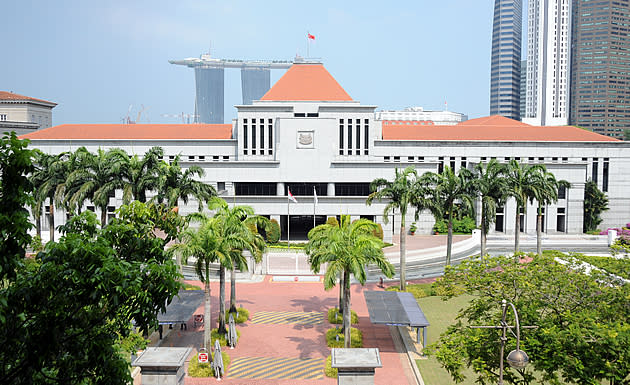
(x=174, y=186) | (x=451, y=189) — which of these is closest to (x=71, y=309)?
(x=174, y=186)

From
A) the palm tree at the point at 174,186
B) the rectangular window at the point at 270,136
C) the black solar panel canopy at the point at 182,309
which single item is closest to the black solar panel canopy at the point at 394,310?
the black solar panel canopy at the point at 182,309

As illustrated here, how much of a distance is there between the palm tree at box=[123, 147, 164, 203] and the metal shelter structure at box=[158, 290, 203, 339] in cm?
887

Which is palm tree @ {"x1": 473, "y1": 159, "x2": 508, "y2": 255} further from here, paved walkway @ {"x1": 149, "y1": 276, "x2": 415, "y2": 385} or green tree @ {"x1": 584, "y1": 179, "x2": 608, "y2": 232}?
green tree @ {"x1": 584, "y1": 179, "x2": 608, "y2": 232}

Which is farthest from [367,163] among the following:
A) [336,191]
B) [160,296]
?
[160,296]

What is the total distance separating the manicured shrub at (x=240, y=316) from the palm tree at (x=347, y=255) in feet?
23.2

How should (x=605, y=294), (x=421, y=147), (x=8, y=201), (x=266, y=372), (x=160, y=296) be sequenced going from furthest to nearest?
(x=421, y=147)
(x=266, y=372)
(x=605, y=294)
(x=160, y=296)
(x=8, y=201)

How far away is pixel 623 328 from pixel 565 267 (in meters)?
5.08

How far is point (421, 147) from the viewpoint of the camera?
61.8m

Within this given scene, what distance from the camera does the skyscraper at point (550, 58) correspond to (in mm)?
167250

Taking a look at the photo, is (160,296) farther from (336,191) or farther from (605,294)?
(336,191)

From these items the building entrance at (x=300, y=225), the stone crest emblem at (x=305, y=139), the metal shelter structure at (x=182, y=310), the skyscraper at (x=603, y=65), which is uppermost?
the skyscraper at (x=603, y=65)

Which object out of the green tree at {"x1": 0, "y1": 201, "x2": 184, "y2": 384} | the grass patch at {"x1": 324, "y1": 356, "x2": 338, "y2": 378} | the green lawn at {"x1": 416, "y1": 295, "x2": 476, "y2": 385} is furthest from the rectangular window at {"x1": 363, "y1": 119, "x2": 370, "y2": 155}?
the green tree at {"x1": 0, "y1": 201, "x2": 184, "y2": 384}

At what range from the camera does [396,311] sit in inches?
998

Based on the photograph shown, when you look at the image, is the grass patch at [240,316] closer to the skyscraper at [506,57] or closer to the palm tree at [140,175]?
the palm tree at [140,175]
